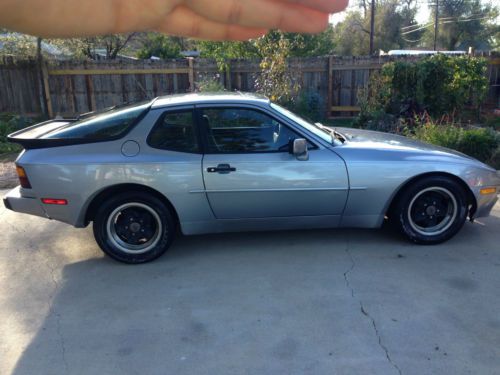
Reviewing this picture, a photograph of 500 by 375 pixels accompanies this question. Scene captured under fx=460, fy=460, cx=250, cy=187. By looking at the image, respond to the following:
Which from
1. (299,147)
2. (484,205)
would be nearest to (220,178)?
(299,147)

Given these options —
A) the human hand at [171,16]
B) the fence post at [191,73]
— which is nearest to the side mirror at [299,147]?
the human hand at [171,16]

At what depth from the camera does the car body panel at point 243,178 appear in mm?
4207

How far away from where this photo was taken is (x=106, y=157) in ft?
13.8

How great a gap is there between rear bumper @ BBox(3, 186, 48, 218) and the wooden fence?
846cm

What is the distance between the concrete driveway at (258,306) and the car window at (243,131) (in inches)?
41.3

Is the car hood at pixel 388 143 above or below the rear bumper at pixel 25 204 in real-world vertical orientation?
above

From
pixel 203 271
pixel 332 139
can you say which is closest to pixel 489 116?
pixel 332 139

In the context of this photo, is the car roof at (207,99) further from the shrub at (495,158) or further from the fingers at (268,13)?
the shrub at (495,158)

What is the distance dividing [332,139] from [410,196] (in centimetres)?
93

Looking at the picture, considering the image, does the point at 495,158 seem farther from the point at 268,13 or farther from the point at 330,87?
the point at 268,13

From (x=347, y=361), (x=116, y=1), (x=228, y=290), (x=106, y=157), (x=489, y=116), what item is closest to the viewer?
(x=116, y=1)

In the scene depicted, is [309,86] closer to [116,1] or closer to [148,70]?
[148,70]

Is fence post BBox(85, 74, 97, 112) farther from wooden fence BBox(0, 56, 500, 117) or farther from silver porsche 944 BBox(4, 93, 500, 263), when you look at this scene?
silver porsche 944 BBox(4, 93, 500, 263)

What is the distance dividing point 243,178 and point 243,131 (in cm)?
49
